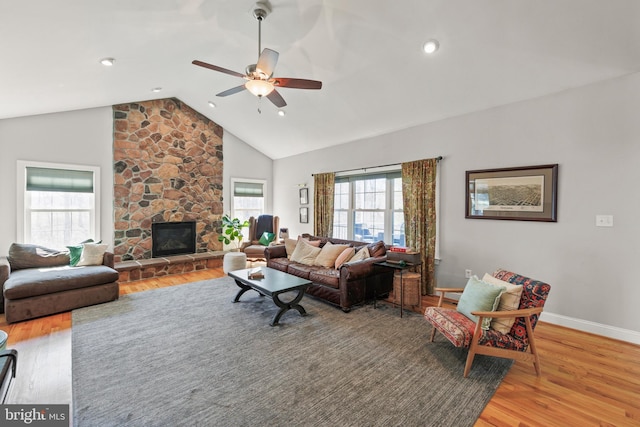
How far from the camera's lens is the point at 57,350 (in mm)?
2648

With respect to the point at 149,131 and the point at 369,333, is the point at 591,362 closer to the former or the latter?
Result: the point at 369,333

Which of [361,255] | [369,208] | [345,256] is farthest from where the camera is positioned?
[369,208]

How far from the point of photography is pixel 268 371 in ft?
7.52

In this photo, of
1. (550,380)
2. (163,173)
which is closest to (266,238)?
(163,173)

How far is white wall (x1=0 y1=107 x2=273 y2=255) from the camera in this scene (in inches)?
168

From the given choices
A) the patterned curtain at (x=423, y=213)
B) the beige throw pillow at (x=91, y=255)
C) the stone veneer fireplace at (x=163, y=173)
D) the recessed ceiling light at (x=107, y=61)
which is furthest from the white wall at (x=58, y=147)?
the patterned curtain at (x=423, y=213)

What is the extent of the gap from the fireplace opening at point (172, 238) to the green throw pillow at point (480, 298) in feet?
18.3

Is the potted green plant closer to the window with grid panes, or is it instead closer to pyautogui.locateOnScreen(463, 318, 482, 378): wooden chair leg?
the window with grid panes

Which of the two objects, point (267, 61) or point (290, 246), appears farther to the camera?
point (290, 246)

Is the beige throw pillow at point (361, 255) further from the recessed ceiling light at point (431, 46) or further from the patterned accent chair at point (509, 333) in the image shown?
the recessed ceiling light at point (431, 46)

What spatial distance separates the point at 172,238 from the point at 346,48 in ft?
16.8

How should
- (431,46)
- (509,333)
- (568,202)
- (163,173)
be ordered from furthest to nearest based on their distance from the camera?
1. (163,173)
2. (568,202)
3. (431,46)
4. (509,333)

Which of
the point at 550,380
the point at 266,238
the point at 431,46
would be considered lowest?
the point at 550,380

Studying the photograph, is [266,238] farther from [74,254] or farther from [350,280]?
[74,254]
